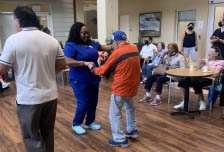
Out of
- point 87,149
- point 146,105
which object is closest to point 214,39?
point 146,105

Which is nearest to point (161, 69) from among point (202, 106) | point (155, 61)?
point (202, 106)

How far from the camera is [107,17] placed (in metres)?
6.62

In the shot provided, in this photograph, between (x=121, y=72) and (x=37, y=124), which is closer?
(x=37, y=124)

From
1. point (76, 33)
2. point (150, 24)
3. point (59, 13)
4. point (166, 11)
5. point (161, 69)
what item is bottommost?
point (161, 69)

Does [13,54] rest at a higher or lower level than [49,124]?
higher

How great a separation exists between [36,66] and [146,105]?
288 cm

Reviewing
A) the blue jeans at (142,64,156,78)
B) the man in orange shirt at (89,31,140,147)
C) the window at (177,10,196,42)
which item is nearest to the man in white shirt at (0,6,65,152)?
the man in orange shirt at (89,31,140,147)

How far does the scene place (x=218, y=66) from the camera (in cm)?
396

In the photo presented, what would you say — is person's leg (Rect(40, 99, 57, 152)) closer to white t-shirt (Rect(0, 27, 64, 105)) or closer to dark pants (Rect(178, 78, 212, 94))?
white t-shirt (Rect(0, 27, 64, 105))

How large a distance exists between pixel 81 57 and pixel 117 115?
0.83m

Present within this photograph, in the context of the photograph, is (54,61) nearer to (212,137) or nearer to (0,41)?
(212,137)

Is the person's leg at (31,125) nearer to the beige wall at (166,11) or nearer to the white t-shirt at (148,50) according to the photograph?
the white t-shirt at (148,50)

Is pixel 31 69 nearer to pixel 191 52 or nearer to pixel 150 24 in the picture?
pixel 191 52

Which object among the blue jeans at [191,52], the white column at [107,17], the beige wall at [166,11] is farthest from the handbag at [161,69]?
the beige wall at [166,11]
